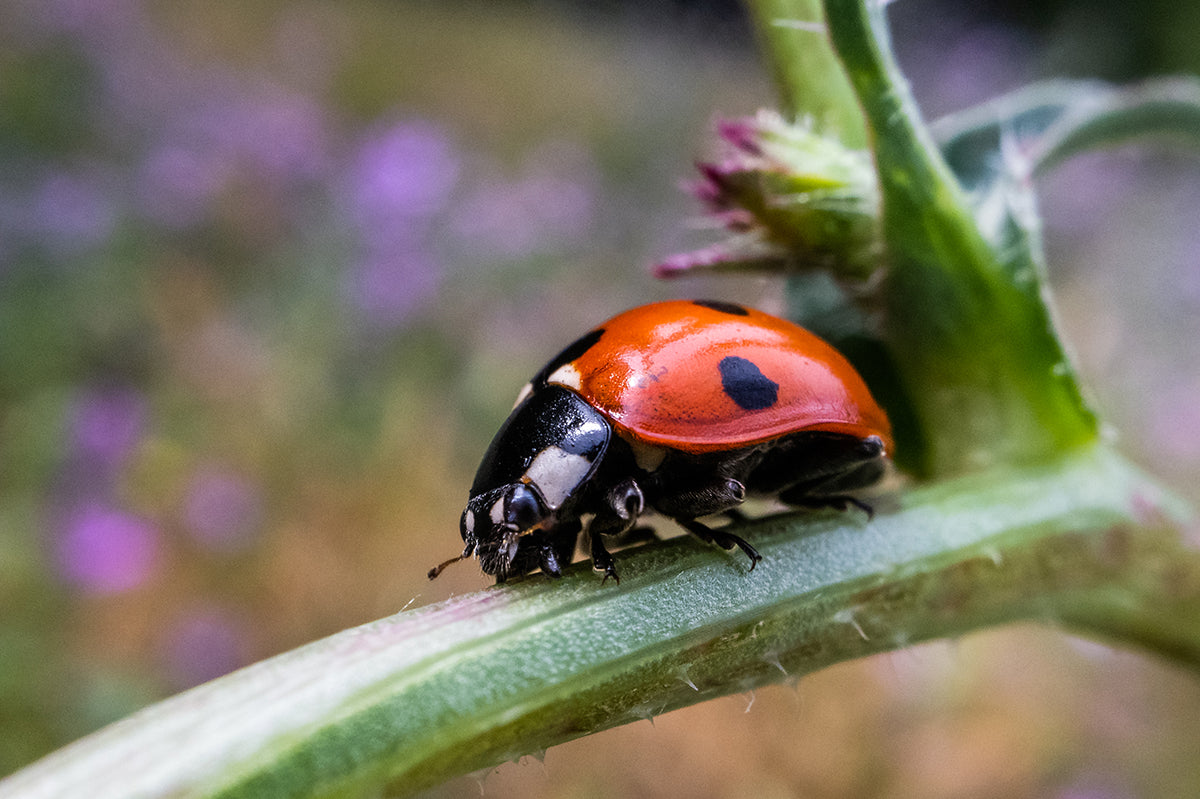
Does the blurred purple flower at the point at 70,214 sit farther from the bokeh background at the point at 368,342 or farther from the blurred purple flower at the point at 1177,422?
the blurred purple flower at the point at 1177,422

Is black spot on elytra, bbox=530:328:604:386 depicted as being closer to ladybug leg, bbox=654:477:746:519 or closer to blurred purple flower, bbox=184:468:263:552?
ladybug leg, bbox=654:477:746:519

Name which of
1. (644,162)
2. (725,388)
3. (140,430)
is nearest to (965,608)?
(725,388)

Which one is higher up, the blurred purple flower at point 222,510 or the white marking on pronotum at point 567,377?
the white marking on pronotum at point 567,377

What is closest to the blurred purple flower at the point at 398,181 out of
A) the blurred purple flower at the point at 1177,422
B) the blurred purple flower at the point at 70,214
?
the blurred purple flower at the point at 70,214

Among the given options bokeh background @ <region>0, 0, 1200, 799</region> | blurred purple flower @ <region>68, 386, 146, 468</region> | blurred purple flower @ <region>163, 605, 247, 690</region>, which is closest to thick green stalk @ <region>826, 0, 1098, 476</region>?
bokeh background @ <region>0, 0, 1200, 799</region>

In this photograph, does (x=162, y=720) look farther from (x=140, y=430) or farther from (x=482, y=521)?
(x=140, y=430)

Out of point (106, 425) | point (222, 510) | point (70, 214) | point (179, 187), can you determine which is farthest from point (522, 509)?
point (70, 214)

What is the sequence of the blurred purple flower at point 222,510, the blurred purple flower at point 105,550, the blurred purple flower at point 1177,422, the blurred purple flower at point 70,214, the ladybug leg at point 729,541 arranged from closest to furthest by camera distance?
the ladybug leg at point 729,541
the blurred purple flower at point 105,550
the blurred purple flower at point 222,510
the blurred purple flower at point 1177,422
the blurred purple flower at point 70,214

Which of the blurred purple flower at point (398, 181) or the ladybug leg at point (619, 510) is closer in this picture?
the ladybug leg at point (619, 510)
